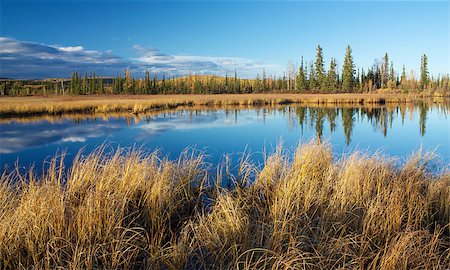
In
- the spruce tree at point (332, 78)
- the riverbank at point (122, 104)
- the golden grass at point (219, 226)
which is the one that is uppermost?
the spruce tree at point (332, 78)

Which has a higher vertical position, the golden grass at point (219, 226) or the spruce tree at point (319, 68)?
the spruce tree at point (319, 68)

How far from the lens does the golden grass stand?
3551 millimetres

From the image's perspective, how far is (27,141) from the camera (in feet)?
52.2

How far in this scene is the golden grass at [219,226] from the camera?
3551mm

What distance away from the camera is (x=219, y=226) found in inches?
163

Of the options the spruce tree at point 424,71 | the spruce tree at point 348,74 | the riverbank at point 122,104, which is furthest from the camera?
the spruce tree at point 424,71

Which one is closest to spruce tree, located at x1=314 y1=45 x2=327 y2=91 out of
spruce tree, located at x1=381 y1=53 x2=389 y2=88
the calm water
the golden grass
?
spruce tree, located at x1=381 y1=53 x2=389 y2=88

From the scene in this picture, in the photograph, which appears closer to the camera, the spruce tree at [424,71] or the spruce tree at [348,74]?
the spruce tree at [348,74]

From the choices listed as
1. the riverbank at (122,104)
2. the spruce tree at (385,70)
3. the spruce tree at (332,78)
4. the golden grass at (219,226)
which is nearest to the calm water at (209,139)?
the golden grass at (219,226)

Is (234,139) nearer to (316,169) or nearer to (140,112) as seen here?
(316,169)

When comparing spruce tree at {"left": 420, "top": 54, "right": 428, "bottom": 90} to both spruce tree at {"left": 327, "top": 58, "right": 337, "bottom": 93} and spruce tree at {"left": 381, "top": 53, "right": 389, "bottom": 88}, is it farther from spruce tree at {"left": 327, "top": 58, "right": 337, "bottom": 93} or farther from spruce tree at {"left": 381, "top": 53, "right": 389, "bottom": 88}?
spruce tree at {"left": 327, "top": 58, "right": 337, "bottom": 93}

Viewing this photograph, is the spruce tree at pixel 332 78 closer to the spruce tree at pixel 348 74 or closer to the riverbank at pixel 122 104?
the spruce tree at pixel 348 74

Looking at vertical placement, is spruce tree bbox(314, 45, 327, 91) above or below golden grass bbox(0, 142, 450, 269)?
above

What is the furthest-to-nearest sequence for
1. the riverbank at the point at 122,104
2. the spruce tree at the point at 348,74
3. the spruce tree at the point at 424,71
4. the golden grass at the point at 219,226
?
the spruce tree at the point at 424,71
the spruce tree at the point at 348,74
the riverbank at the point at 122,104
the golden grass at the point at 219,226
